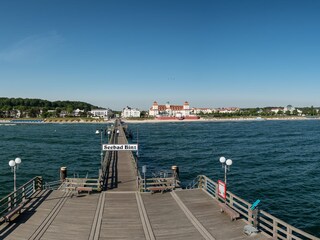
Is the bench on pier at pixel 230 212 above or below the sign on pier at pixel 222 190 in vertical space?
below

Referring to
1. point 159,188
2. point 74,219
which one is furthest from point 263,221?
point 74,219

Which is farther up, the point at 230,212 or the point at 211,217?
the point at 230,212

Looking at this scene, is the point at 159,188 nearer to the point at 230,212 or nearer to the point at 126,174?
the point at 230,212

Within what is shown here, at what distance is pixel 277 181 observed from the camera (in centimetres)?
3120

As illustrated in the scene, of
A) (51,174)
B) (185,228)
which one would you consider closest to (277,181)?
(185,228)

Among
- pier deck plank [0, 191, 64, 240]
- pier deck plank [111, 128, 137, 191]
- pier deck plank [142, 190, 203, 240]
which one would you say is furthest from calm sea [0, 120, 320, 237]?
pier deck plank [0, 191, 64, 240]

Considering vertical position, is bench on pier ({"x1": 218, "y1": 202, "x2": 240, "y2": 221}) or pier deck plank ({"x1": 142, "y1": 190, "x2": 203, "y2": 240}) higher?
bench on pier ({"x1": 218, "y1": 202, "x2": 240, "y2": 221})

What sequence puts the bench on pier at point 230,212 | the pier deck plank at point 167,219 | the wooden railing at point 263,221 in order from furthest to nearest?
the bench on pier at point 230,212, the pier deck plank at point 167,219, the wooden railing at point 263,221

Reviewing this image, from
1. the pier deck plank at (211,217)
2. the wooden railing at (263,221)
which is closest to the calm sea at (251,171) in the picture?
the wooden railing at (263,221)

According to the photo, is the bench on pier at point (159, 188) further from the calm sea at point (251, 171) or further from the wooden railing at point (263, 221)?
the calm sea at point (251, 171)

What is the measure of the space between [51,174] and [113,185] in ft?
61.9

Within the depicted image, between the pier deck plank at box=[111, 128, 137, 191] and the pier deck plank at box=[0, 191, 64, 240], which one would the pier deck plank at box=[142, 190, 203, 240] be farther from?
the pier deck plank at box=[0, 191, 64, 240]

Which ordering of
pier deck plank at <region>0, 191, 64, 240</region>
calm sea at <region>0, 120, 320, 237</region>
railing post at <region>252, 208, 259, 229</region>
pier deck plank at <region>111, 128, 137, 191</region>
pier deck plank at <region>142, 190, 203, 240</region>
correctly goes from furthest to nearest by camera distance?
calm sea at <region>0, 120, 320, 237</region>, pier deck plank at <region>111, 128, 137, 191</region>, railing post at <region>252, 208, 259, 229</region>, pier deck plank at <region>142, 190, 203, 240</region>, pier deck plank at <region>0, 191, 64, 240</region>

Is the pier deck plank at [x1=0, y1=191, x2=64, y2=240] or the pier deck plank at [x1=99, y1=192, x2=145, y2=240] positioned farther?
the pier deck plank at [x1=99, y1=192, x2=145, y2=240]
